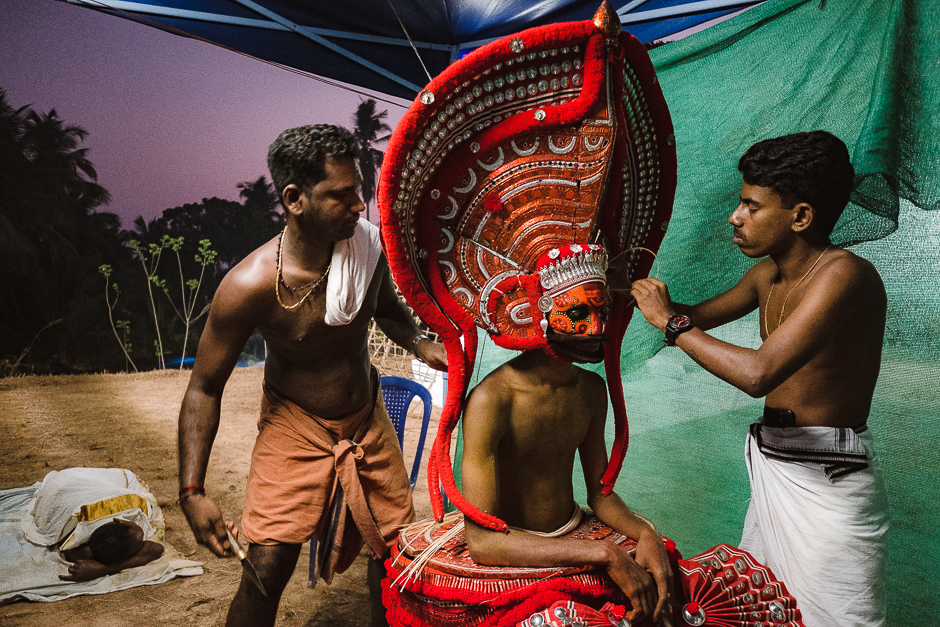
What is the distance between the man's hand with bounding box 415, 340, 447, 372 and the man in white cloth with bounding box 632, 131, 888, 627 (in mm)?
742

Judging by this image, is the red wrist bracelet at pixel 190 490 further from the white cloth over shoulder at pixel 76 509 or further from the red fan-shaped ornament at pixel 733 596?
the white cloth over shoulder at pixel 76 509

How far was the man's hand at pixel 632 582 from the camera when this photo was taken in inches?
58.5

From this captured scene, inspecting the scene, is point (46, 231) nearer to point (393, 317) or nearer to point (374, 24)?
point (374, 24)

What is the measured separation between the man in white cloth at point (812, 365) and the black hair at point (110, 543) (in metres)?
3.58

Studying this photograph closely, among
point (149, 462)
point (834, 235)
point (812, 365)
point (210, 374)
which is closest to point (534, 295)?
point (812, 365)

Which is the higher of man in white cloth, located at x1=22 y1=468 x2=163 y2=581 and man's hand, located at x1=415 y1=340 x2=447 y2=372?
man's hand, located at x1=415 y1=340 x2=447 y2=372

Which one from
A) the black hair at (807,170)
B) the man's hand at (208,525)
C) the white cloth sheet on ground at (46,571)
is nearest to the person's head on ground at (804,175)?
the black hair at (807,170)

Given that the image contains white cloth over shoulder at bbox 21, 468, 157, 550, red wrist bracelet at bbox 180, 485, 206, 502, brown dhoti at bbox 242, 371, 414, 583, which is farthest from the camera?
white cloth over shoulder at bbox 21, 468, 157, 550

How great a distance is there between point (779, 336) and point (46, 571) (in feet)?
13.8

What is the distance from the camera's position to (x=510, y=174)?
4.99 ft

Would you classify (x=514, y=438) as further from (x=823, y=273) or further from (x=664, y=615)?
(x=823, y=273)

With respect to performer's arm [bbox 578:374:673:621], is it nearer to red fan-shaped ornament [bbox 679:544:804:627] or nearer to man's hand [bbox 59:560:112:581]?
red fan-shaped ornament [bbox 679:544:804:627]

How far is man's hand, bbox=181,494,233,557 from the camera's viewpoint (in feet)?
6.29

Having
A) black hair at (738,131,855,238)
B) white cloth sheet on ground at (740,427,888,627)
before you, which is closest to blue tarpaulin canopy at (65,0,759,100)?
black hair at (738,131,855,238)
